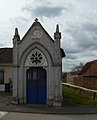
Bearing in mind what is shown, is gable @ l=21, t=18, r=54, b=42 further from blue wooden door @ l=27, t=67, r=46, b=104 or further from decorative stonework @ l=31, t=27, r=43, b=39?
blue wooden door @ l=27, t=67, r=46, b=104

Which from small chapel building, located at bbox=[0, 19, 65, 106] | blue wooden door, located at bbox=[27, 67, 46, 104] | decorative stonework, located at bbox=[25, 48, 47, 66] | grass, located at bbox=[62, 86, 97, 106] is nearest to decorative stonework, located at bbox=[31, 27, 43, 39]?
small chapel building, located at bbox=[0, 19, 65, 106]

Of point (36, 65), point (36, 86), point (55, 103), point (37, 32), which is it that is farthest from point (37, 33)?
point (55, 103)

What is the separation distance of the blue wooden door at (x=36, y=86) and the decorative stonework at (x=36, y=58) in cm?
49

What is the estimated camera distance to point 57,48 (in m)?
25.8

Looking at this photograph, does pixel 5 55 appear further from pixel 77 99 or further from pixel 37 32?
pixel 37 32

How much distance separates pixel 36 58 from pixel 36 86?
7.40 ft

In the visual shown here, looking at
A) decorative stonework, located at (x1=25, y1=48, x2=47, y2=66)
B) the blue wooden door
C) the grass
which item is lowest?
the grass

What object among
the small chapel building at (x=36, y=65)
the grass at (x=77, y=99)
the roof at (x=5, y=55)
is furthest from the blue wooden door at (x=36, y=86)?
the roof at (x=5, y=55)

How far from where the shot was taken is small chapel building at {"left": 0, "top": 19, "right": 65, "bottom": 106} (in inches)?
1013

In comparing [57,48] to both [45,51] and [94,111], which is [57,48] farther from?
[94,111]

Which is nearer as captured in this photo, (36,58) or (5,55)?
(36,58)

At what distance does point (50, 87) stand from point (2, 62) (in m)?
11.1

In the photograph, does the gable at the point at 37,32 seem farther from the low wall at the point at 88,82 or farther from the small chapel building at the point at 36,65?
the low wall at the point at 88,82

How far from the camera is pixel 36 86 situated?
2609 centimetres
